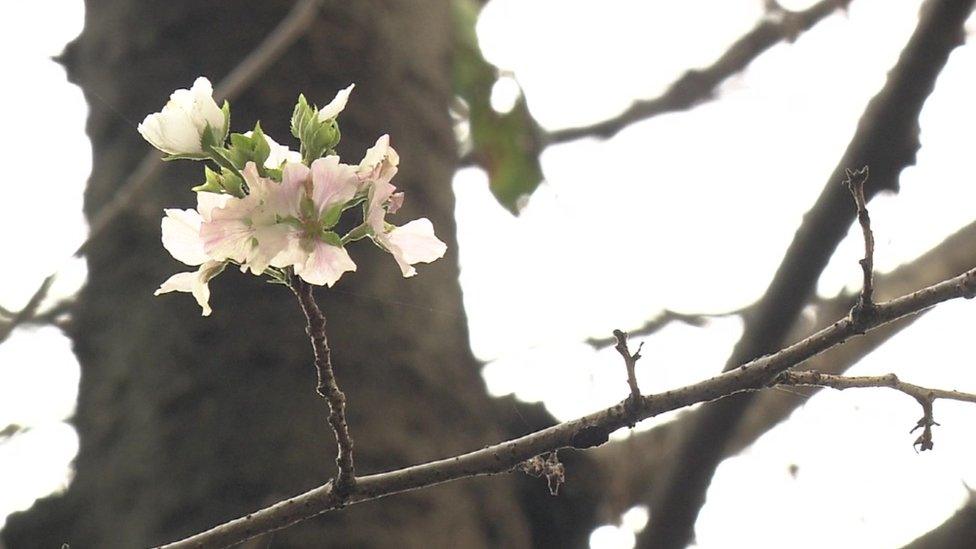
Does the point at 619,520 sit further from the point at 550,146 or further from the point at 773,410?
the point at 550,146

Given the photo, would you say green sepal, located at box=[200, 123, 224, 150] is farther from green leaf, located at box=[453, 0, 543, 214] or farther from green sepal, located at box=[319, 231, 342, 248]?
green leaf, located at box=[453, 0, 543, 214]

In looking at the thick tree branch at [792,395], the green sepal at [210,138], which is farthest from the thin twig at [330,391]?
the thick tree branch at [792,395]

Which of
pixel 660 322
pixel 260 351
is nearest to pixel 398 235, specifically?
pixel 260 351

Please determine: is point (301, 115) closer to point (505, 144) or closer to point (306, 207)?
point (306, 207)

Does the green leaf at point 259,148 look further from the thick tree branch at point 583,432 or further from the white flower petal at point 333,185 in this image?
the thick tree branch at point 583,432

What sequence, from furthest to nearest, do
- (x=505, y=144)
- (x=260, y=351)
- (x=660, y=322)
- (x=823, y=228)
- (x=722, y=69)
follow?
(x=722, y=69)
(x=660, y=322)
(x=505, y=144)
(x=260, y=351)
(x=823, y=228)

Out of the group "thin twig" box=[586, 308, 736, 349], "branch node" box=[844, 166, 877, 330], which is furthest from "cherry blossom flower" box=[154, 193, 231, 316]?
"thin twig" box=[586, 308, 736, 349]
